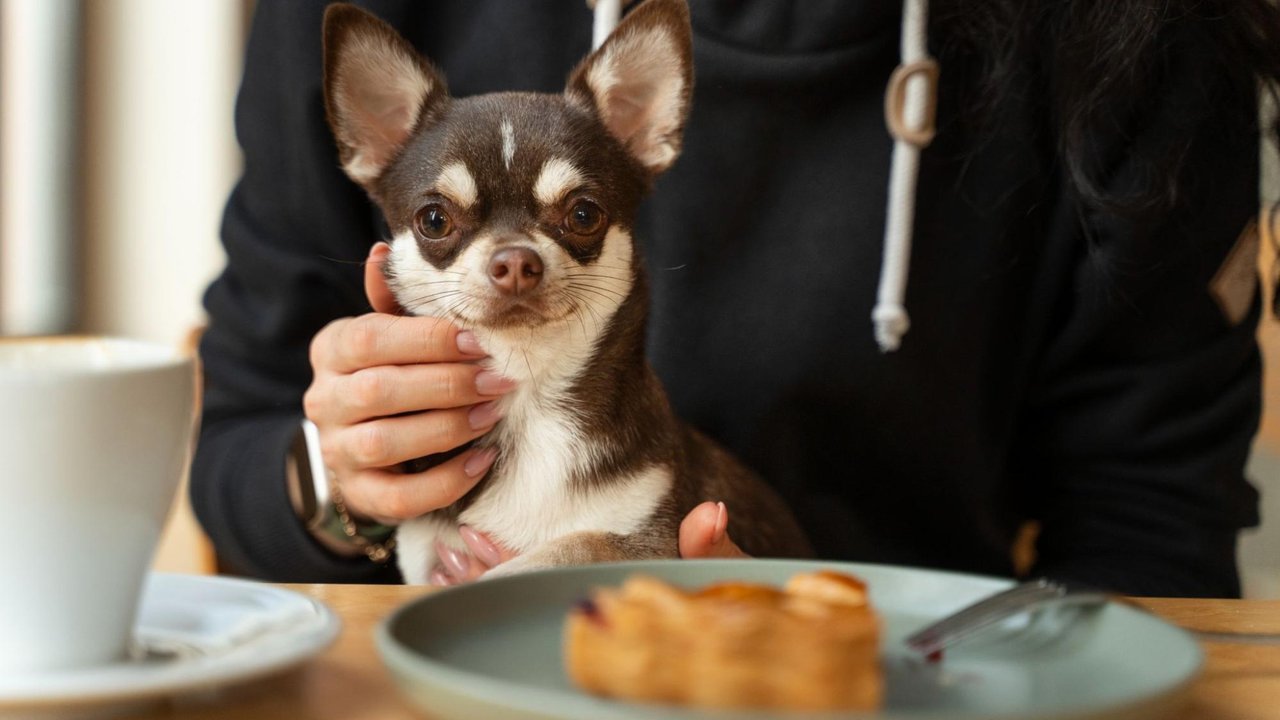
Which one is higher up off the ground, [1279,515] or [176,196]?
[176,196]

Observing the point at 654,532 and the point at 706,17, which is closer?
the point at 654,532

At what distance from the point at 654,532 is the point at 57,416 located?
57 cm

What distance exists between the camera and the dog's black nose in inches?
33.8

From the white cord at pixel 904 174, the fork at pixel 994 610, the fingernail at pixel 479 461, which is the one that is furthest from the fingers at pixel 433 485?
the white cord at pixel 904 174

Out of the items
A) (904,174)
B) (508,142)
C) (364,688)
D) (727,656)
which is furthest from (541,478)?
(904,174)

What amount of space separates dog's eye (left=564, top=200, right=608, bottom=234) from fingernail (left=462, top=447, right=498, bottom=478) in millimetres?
202

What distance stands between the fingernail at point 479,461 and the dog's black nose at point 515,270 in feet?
0.54

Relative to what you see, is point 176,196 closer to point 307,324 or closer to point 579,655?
point 307,324

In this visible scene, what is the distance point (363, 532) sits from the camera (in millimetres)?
1213

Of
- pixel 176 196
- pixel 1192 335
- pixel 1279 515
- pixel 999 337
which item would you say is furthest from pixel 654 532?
pixel 176 196

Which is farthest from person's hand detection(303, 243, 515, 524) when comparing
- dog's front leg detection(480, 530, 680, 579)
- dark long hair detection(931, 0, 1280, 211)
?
dark long hair detection(931, 0, 1280, 211)

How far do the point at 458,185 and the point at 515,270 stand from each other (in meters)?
0.10

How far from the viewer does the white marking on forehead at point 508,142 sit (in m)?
0.91

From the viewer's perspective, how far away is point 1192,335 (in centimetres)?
149
